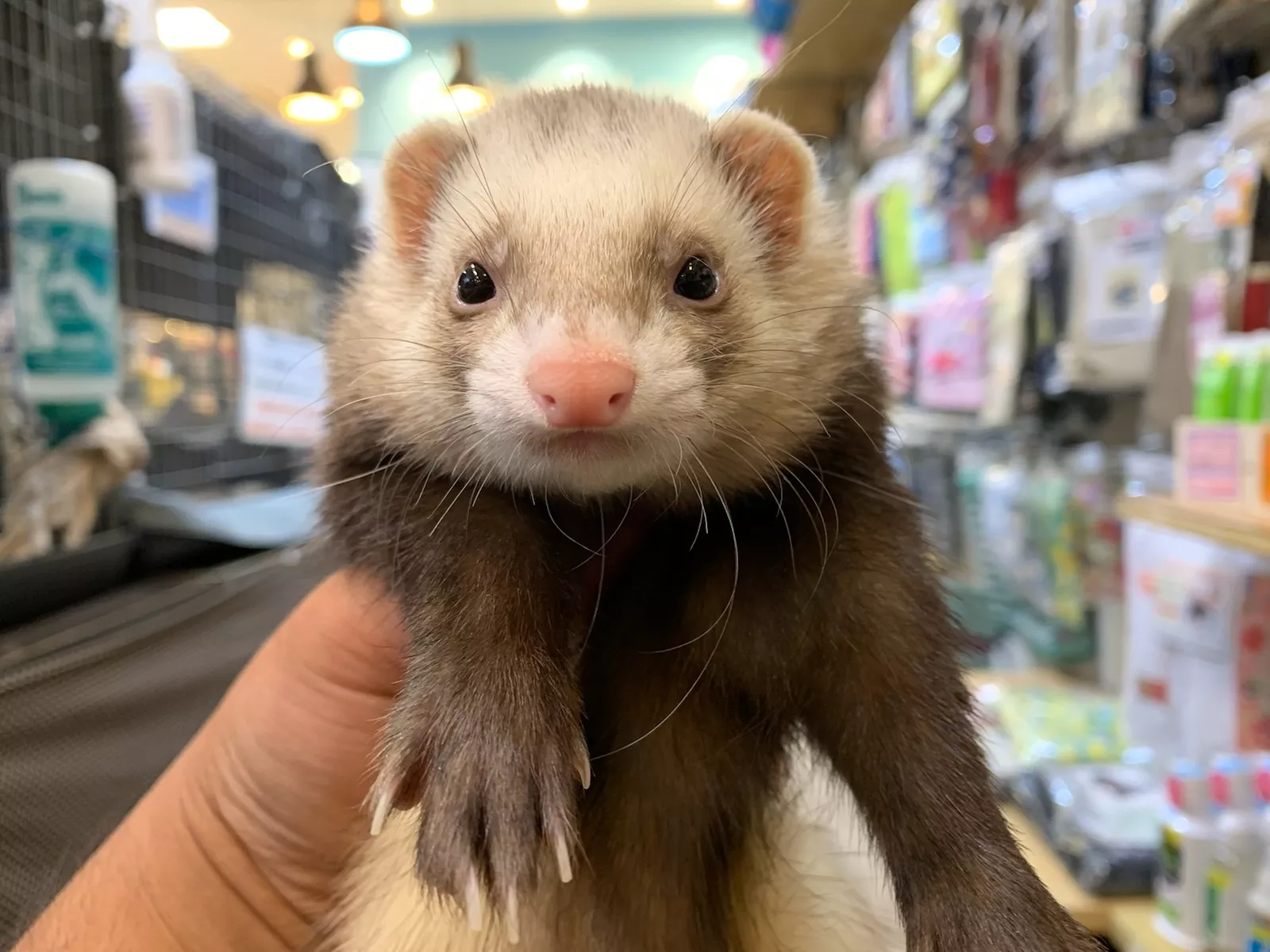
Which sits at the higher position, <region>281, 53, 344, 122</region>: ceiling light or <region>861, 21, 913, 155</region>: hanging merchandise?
<region>281, 53, 344, 122</region>: ceiling light

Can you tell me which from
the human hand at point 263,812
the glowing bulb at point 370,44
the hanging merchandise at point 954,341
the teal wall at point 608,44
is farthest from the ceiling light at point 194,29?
the human hand at point 263,812

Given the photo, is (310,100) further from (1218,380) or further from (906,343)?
(1218,380)

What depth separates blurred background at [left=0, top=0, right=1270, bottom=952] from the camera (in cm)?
105

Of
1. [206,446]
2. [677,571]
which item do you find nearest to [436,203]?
[677,571]

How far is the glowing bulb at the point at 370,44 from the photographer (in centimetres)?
268

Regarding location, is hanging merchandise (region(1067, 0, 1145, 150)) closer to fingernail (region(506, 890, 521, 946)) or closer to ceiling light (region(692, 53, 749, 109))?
fingernail (region(506, 890, 521, 946))

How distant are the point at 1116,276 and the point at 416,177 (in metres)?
1.20

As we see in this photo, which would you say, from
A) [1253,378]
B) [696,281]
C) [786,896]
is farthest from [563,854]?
[1253,378]

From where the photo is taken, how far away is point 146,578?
139 centimetres

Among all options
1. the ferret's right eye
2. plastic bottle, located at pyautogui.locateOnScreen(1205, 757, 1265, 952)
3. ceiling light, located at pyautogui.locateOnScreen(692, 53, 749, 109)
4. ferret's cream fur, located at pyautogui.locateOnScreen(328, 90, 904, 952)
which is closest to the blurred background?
plastic bottle, located at pyautogui.locateOnScreen(1205, 757, 1265, 952)

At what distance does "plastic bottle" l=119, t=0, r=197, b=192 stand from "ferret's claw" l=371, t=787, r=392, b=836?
1.39 metres

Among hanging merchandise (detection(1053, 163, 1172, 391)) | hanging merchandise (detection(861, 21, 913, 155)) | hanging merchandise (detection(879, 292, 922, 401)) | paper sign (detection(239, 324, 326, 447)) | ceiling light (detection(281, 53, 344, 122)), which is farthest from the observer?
ceiling light (detection(281, 53, 344, 122))

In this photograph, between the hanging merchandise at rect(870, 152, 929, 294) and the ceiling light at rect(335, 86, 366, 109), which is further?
the ceiling light at rect(335, 86, 366, 109)

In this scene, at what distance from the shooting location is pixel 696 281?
65cm
